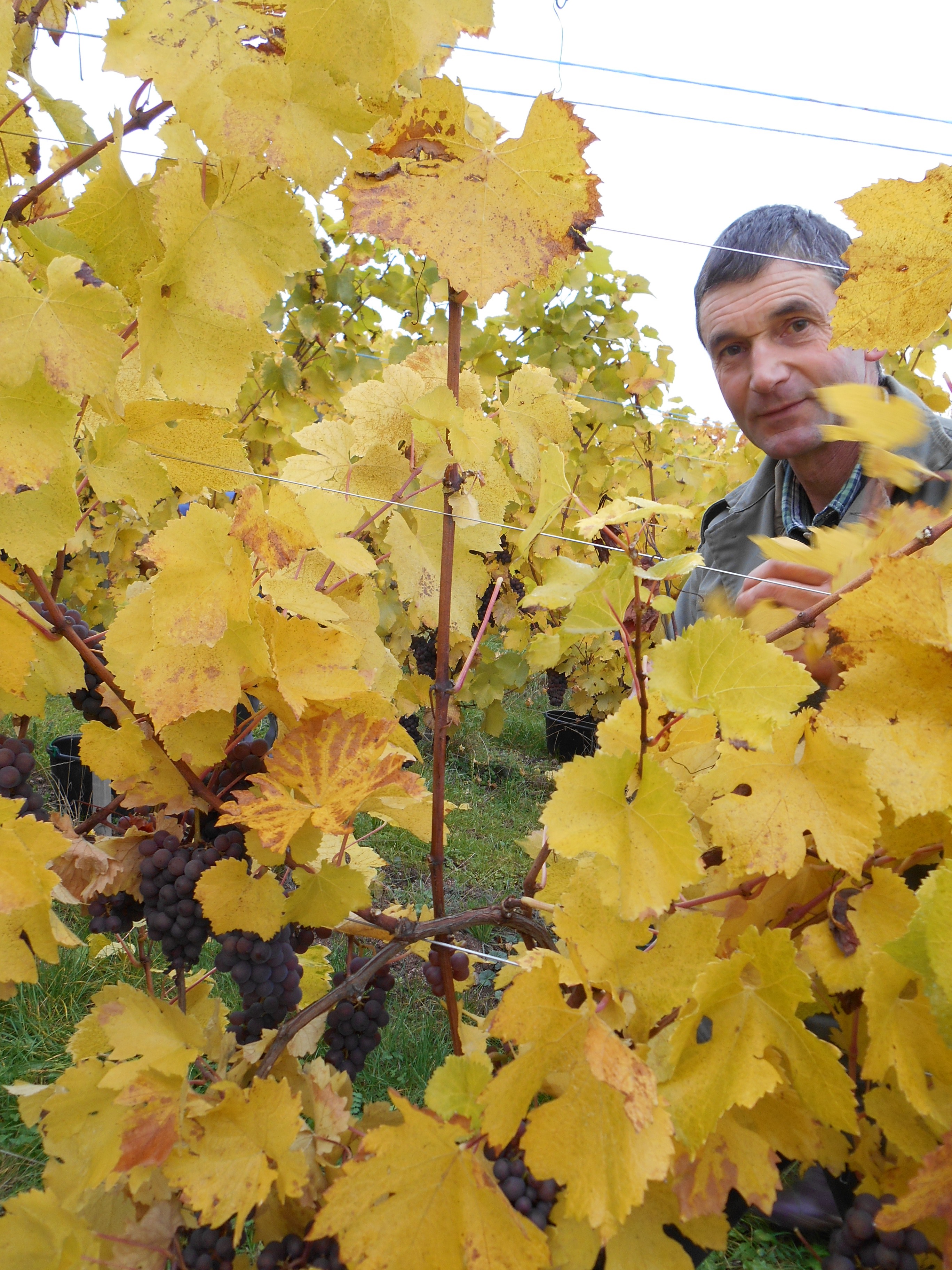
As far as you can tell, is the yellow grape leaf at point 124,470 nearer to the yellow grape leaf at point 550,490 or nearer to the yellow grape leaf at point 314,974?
the yellow grape leaf at point 550,490

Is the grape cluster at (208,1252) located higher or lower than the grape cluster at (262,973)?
lower

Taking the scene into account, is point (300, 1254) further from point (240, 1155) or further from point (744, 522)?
point (744, 522)

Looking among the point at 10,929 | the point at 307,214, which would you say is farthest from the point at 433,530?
the point at 10,929

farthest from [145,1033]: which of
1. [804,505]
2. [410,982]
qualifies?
[804,505]

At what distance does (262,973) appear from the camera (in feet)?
2.85

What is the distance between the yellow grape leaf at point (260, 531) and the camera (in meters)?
0.62

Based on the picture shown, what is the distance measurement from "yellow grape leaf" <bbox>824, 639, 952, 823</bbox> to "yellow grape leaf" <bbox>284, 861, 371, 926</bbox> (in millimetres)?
450

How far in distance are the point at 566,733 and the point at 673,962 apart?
4.01 meters

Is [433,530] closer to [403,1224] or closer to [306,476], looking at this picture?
[306,476]

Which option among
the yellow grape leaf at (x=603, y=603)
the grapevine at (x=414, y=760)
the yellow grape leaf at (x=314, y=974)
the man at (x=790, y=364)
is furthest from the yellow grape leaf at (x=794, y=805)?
the man at (x=790, y=364)

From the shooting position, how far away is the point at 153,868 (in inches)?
32.2

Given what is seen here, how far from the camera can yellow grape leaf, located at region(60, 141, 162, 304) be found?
2.16 ft

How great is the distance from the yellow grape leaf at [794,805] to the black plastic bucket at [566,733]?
3769mm

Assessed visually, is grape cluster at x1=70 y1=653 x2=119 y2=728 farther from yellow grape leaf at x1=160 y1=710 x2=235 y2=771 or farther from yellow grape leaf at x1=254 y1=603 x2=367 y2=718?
yellow grape leaf at x1=254 y1=603 x2=367 y2=718
